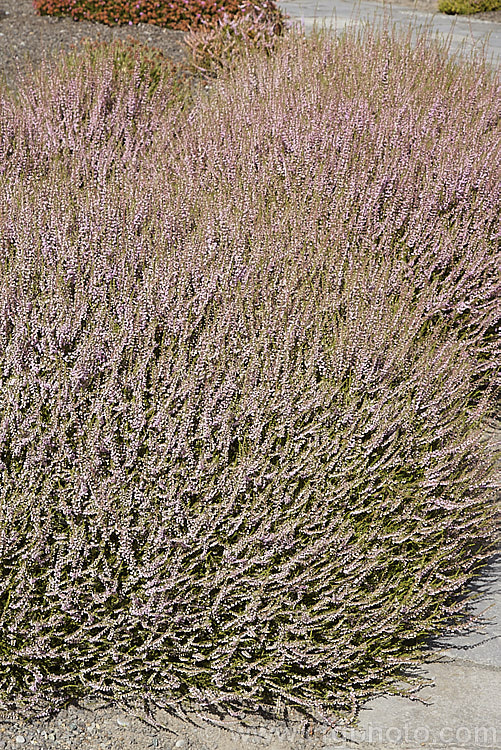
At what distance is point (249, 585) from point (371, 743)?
21.4 inches

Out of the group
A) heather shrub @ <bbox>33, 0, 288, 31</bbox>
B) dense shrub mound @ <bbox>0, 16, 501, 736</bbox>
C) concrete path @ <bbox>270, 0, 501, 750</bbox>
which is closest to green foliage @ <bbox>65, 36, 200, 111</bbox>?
heather shrub @ <bbox>33, 0, 288, 31</bbox>

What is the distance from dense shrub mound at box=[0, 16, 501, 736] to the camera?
204cm

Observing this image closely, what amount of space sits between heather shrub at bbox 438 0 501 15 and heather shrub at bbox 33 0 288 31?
669cm

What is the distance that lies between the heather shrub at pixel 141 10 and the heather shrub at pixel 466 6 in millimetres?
6692

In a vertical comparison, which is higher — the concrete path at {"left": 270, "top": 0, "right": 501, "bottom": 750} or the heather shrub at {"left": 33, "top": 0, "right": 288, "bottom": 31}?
the heather shrub at {"left": 33, "top": 0, "right": 288, "bottom": 31}

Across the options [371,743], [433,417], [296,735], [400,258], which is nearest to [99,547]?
[296,735]

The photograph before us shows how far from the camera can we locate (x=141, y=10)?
25.6ft

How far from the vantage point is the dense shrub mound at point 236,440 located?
204cm

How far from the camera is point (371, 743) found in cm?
206

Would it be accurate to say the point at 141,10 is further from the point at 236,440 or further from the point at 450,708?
the point at 450,708

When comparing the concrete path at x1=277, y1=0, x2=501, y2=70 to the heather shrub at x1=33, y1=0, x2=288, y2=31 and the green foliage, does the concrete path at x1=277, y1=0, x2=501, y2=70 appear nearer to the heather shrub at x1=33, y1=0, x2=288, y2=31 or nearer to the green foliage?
the heather shrub at x1=33, y1=0, x2=288, y2=31

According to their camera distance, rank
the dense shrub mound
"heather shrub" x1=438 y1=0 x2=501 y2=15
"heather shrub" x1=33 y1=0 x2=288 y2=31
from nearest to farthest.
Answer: the dense shrub mound
"heather shrub" x1=33 y1=0 x2=288 y2=31
"heather shrub" x1=438 y1=0 x2=501 y2=15

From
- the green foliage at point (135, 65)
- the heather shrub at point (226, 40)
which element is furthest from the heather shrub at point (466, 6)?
the green foliage at point (135, 65)

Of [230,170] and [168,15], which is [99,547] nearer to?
[230,170]
